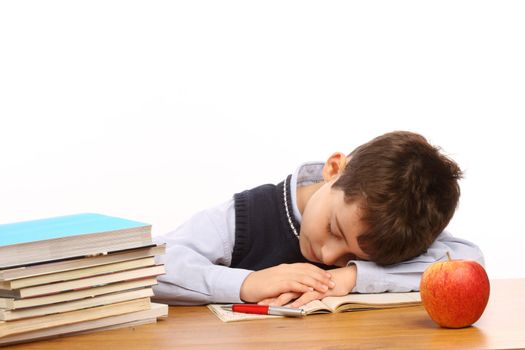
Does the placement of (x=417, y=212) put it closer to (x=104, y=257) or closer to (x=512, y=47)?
(x=104, y=257)

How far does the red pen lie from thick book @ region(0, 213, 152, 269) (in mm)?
235

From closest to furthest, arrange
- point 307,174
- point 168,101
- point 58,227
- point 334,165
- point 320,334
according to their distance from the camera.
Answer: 1. point 320,334
2. point 58,227
3. point 334,165
4. point 307,174
5. point 168,101

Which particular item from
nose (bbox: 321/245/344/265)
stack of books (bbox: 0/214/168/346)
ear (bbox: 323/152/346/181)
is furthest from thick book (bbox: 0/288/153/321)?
ear (bbox: 323/152/346/181)

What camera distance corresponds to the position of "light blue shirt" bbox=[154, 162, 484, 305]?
175 centimetres

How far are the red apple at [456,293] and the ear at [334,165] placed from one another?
0.49 m

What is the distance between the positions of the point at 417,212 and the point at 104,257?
61 cm

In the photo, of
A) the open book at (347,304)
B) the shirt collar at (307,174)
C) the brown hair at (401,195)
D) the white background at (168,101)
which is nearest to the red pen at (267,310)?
the open book at (347,304)

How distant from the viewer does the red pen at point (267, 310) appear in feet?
5.21

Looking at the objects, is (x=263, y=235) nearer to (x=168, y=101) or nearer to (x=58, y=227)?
(x=58, y=227)

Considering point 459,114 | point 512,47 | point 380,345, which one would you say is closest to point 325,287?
point 380,345

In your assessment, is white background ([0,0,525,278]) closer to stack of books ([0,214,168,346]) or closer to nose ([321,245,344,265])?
nose ([321,245,344,265])

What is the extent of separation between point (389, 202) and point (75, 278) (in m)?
0.61

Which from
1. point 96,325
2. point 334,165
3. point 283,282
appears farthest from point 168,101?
point 96,325

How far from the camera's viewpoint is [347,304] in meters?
1.65
